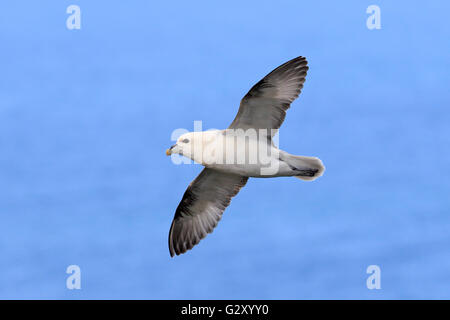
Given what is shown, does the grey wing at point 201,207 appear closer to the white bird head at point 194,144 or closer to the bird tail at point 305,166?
the white bird head at point 194,144

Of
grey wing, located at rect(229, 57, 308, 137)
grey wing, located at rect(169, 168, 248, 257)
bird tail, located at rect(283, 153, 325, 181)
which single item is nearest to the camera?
grey wing, located at rect(229, 57, 308, 137)

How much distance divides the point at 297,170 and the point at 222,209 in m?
1.70

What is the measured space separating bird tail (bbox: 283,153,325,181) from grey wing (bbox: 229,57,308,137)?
1.57 feet

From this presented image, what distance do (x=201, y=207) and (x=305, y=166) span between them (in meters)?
2.06

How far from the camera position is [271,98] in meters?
11.8

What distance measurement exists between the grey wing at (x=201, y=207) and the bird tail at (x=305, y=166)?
1.19 m

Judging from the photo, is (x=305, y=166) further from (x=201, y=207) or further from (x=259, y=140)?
(x=201, y=207)

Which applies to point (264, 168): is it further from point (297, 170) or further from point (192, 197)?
point (192, 197)

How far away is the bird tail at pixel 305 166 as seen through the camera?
11875 mm

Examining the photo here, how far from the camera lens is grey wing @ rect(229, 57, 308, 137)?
1176 centimetres

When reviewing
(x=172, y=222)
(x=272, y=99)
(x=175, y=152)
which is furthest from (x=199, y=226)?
(x=272, y=99)

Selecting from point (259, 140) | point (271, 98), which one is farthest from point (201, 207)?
point (271, 98)

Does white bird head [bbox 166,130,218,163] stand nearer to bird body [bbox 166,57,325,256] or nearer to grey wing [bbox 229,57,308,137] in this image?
bird body [bbox 166,57,325,256]

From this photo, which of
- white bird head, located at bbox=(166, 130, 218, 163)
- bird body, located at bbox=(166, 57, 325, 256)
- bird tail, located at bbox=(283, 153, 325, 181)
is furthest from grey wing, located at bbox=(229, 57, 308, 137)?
bird tail, located at bbox=(283, 153, 325, 181)
